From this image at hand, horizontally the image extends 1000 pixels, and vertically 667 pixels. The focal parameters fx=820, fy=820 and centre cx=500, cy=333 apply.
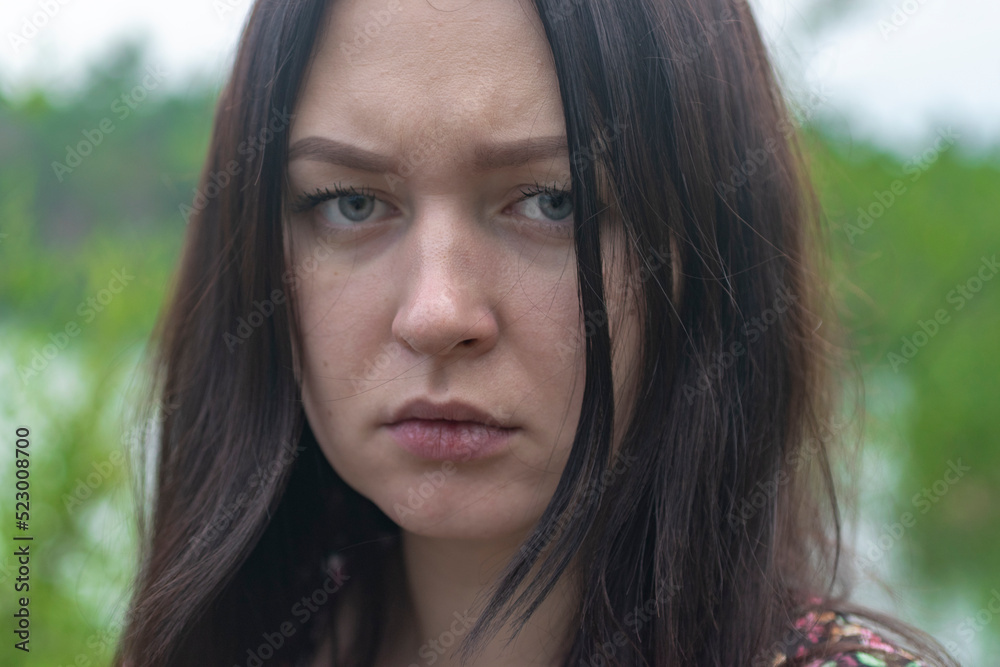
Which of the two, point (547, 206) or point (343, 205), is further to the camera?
point (343, 205)

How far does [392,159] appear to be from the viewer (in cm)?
120

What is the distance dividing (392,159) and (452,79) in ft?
0.47

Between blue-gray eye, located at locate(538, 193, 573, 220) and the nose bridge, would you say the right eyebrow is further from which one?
blue-gray eye, located at locate(538, 193, 573, 220)

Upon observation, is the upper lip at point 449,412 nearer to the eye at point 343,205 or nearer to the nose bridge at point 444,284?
the nose bridge at point 444,284

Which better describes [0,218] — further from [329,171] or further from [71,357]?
[329,171]

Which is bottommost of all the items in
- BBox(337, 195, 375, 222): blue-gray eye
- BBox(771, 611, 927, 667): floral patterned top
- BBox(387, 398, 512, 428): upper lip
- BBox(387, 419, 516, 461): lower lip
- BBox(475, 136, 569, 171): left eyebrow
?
BBox(771, 611, 927, 667): floral patterned top

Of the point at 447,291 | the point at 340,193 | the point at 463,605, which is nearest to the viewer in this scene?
the point at 447,291

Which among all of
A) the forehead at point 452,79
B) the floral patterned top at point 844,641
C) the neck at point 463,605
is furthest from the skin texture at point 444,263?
the floral patterned top at point 844,641

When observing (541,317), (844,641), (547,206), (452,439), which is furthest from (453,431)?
(844,641)

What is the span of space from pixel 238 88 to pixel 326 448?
0.65m

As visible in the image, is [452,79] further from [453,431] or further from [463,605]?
[463,605]

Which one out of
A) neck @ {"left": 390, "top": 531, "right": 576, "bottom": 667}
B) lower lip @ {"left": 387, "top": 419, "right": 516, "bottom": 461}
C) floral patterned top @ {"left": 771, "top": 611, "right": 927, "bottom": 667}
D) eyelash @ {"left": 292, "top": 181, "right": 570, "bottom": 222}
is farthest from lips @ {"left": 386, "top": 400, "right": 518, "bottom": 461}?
floral patterned top @ {"left": 771, "top": 611, "right": 927, "bottom": 667}

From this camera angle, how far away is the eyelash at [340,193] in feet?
3.95

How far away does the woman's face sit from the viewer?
3.81ft
